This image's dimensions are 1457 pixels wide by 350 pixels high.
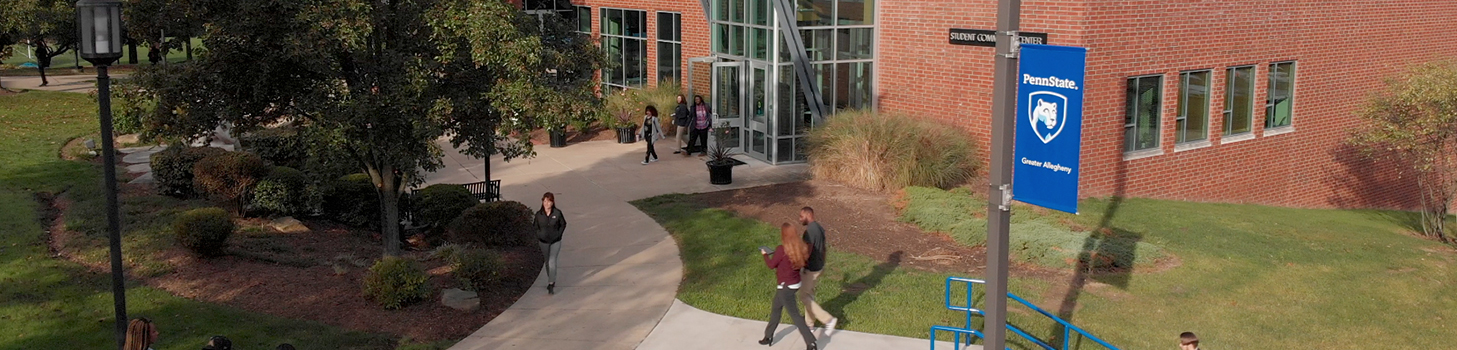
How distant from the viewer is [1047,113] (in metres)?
8.65

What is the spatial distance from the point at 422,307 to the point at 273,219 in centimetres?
494

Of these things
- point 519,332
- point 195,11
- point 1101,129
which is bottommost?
point 519,332

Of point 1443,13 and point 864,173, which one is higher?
point 1443,13

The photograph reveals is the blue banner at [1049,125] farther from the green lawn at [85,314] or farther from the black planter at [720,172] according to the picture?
the black planter at [720,172]

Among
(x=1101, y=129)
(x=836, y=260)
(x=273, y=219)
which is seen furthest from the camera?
(x=1101, y=129)

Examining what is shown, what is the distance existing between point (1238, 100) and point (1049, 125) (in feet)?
47.8

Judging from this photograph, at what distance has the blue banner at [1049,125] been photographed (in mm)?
8375

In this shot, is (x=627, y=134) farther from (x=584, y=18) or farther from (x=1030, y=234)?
(x=1030, y=234)

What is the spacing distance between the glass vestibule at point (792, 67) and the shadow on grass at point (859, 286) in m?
7.40

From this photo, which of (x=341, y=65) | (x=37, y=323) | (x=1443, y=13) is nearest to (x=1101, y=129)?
(x=1443, y=13)

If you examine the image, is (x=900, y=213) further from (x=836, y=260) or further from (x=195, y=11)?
(x=195, y=11)

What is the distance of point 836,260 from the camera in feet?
48.9

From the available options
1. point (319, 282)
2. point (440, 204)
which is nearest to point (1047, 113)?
point (319, 282)

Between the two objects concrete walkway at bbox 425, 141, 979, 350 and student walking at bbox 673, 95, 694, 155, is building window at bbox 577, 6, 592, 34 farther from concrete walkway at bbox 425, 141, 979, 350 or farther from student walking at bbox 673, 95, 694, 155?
concrete walkway at bbox 425, 141, 979, 350
